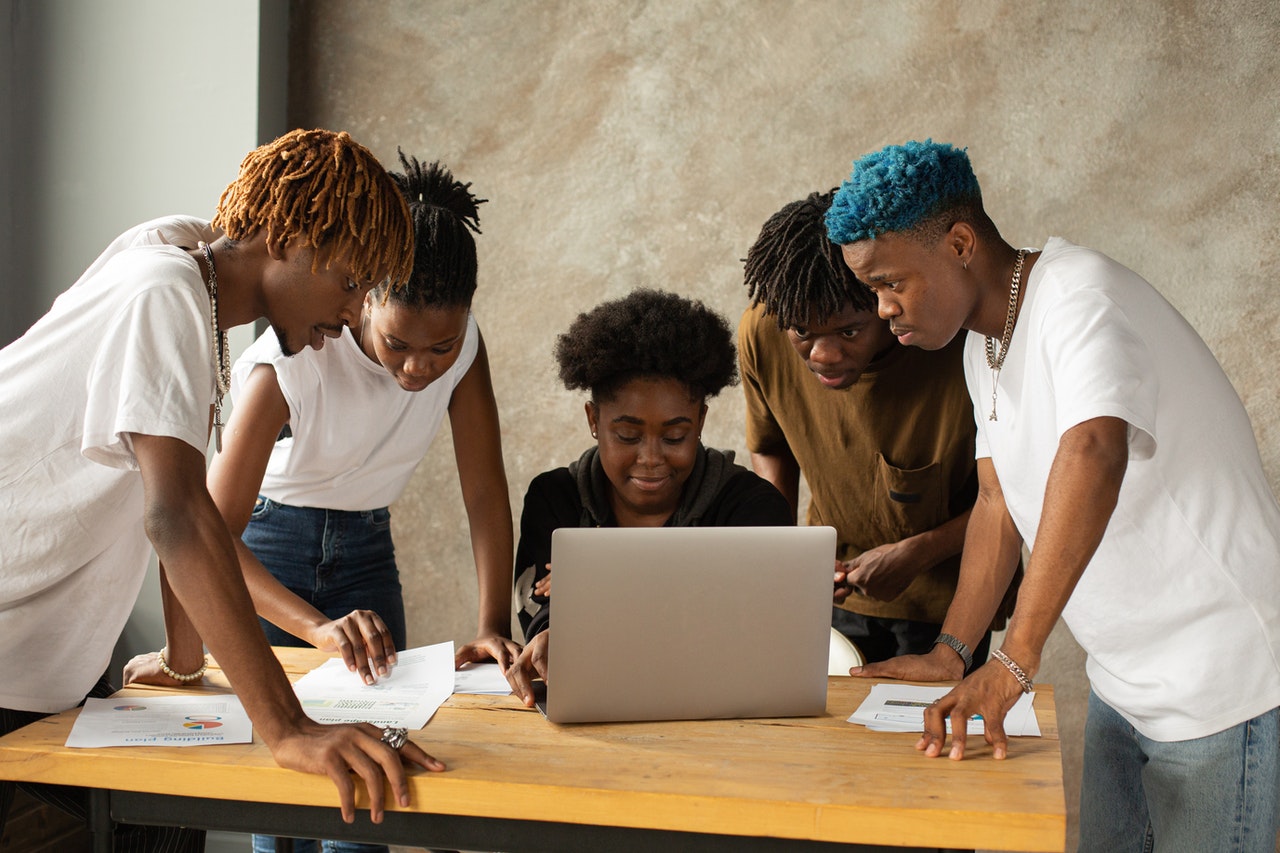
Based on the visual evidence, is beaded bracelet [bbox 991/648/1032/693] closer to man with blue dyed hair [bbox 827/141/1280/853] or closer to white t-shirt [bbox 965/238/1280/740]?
man with blue dyed hair [bbox 827/141/1280/853]

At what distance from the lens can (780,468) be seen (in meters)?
2.78

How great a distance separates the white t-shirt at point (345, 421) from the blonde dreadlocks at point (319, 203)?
60 centimetres

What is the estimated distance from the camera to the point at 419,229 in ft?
7.38

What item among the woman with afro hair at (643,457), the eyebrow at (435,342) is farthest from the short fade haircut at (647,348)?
the eyebrow at (435,342)

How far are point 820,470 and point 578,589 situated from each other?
3.54 feet

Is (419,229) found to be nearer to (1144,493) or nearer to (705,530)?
(705,530)

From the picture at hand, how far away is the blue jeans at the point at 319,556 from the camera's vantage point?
2.41 meters

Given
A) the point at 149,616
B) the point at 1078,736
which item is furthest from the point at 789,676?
the point at 149,616

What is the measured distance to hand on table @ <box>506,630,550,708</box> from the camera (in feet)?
5.95

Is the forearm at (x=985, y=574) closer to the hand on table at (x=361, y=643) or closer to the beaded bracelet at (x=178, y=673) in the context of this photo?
the hand on table at (x=361, y=643)

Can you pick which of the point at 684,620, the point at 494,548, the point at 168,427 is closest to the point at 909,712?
the point at 684,620

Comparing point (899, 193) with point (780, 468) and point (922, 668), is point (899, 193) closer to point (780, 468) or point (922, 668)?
point (922, 668)

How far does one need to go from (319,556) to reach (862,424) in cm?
116

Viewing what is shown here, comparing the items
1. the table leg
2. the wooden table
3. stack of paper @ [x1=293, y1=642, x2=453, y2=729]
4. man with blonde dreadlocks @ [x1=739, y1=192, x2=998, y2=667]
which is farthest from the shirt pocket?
the table leg
